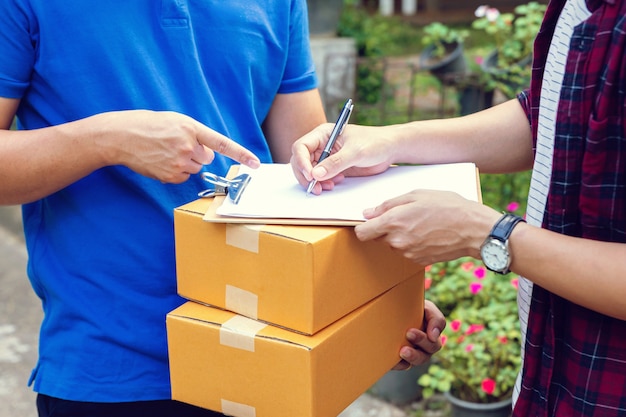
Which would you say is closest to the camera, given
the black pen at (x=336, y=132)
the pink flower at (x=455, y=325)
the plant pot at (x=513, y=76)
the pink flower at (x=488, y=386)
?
the black pen at (x=336, y=132)

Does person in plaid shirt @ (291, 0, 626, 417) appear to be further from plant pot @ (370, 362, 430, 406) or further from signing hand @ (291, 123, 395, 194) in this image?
plant pot @ (370, 362, 430, 406)

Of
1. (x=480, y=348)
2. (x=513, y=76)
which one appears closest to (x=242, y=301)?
(x=480, y=348)

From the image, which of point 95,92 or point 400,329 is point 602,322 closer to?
point 400,329

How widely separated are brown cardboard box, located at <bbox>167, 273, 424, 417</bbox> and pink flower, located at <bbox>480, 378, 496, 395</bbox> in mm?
1411

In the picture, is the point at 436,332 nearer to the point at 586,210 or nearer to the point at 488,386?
the point at 586,210

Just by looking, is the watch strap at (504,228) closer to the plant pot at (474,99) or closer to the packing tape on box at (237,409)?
the packing tape on box at (237,409)

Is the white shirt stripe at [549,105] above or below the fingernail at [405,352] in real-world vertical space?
above

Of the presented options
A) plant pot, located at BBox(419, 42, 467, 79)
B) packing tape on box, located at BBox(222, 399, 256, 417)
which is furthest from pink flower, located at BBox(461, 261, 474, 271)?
plant pot, located at BBox(419, 42, 467, 79)

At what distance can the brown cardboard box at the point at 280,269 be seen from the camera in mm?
1104

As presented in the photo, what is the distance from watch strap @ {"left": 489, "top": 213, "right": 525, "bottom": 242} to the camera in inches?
45.3

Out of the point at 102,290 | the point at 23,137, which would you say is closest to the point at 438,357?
the point at 102,290

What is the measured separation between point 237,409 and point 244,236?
269 mm

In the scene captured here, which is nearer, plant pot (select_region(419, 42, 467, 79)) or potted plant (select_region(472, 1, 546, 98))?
potted plant (select_region(472, 1, 546, 98))

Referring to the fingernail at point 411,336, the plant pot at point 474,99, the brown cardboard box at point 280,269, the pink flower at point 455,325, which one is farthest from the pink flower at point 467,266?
the brown cardboard box at point 280,269
